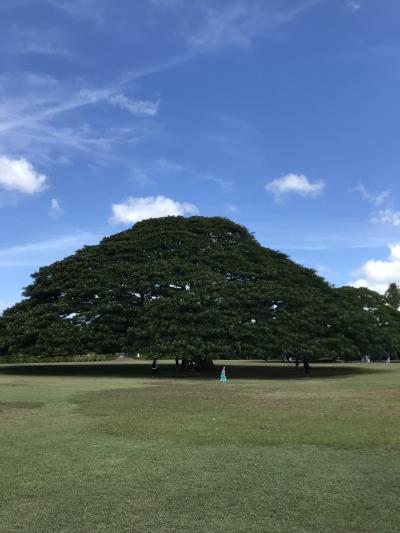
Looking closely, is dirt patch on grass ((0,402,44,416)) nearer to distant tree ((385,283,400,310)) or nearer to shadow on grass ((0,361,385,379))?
shadow on grass ((0,361,385,379))

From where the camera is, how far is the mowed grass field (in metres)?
5.01

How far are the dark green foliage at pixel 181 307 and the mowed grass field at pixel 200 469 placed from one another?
42.6 feet

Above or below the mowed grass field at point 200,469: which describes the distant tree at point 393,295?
above

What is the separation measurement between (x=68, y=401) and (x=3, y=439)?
5359 mm

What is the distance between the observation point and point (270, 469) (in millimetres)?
6695

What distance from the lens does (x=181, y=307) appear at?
85.4ft

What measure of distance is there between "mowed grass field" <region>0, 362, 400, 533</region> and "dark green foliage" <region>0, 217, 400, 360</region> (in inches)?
511

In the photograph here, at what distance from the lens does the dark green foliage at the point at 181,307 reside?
2562 centimetres

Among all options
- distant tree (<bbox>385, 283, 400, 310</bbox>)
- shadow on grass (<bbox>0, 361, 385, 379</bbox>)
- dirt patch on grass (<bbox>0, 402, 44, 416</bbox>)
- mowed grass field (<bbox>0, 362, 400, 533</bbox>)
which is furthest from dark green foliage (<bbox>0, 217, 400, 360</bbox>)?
distant tree (<bbox>385, 283, 400, 310</bbox>)

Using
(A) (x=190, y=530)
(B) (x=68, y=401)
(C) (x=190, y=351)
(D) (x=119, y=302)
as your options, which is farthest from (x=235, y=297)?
(A) (x=190, y=530)

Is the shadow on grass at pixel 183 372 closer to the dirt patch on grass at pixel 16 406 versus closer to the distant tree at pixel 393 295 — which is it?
the dirt patch on grass at pixel 16 406

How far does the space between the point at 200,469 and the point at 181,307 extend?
63.5ft

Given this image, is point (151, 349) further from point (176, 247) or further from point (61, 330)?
point (176, 247)

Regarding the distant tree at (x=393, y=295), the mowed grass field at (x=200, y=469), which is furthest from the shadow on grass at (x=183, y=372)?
Answer: the distant tree at (x=393, y=295)
